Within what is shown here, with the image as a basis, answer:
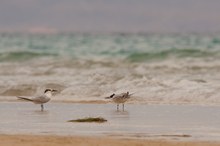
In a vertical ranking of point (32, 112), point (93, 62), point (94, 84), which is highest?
point (93, 62)

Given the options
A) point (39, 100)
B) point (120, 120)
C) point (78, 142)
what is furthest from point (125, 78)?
point (78, 142)

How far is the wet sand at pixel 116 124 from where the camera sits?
13.1m

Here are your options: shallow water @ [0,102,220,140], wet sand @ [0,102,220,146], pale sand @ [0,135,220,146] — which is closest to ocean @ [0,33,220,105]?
shallow water @ [0,102,220,140]

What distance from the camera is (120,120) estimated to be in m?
16.1

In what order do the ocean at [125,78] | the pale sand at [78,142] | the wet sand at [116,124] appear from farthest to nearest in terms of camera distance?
the ocean at [125,78]
the wet sand at [116,124]
the pale sand at [78,142]

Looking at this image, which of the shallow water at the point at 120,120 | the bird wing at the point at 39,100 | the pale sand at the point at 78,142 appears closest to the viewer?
the pale sand at the point at 78,142

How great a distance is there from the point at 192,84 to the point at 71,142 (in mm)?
11693

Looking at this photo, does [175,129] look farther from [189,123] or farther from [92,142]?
[92,142]

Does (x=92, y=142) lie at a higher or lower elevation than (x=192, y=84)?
lower

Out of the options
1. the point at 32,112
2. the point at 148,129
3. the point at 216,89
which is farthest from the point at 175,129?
the point at 216,89

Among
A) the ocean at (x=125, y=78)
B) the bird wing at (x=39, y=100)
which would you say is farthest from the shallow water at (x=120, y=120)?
the ocean at (x=125, y=78)

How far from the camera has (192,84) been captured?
23656 mm

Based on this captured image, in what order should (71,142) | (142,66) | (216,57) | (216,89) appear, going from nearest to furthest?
(71,142)
(216,89)
(142,66)
(216,57)

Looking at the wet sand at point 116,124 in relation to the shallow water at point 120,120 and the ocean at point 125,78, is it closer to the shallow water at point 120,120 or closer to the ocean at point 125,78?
the shallow water at point 120,120
